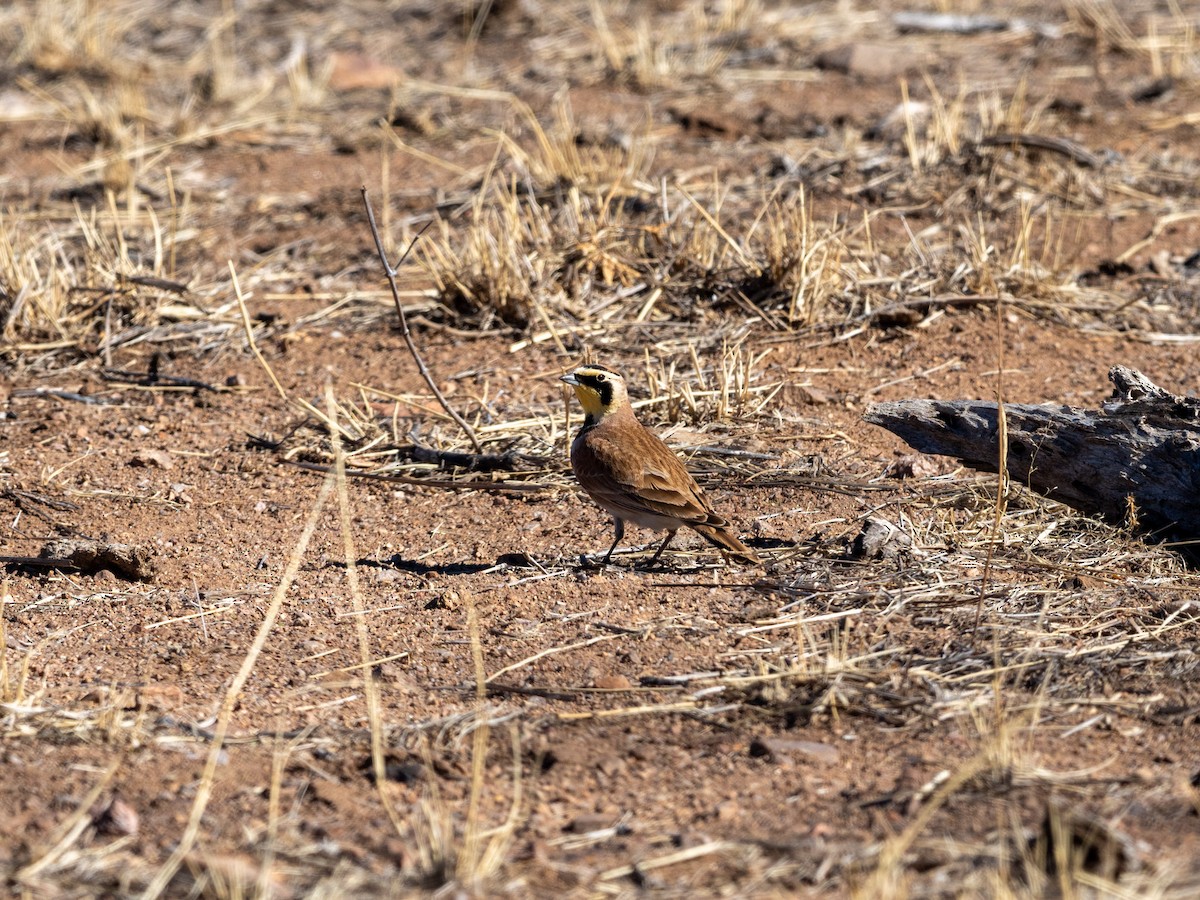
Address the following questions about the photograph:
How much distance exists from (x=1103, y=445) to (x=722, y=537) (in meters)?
1.59

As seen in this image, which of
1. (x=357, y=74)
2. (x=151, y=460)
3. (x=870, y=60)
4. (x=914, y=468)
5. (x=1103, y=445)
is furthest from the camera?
(x=357, y=74)

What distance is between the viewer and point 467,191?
10.6 meters

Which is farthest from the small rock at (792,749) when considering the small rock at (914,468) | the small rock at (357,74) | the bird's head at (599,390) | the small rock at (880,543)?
the small rock at (357,74)

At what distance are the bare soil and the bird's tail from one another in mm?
117

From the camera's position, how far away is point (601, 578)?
5938 millimetres

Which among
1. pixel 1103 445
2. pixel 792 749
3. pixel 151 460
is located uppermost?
pixel 1103 445

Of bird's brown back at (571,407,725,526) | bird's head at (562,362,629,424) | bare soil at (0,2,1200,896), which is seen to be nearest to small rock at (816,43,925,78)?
bare soil at (0,2,1200,896)

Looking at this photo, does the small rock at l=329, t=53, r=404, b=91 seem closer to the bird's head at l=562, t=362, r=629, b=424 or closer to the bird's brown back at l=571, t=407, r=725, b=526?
the bird's head at l=562, t=362, r=629, b=424

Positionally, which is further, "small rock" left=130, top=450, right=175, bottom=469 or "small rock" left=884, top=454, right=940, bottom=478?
"small rock" left=130, top=450, right=175, bottom=469

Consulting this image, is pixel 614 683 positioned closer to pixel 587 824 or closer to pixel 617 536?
pixel 587 824

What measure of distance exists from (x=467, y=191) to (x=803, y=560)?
5423 mm

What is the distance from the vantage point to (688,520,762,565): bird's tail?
5.77 meters

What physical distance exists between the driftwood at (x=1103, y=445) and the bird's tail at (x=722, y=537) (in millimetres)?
767

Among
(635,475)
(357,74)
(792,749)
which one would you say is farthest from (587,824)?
(357,74)
